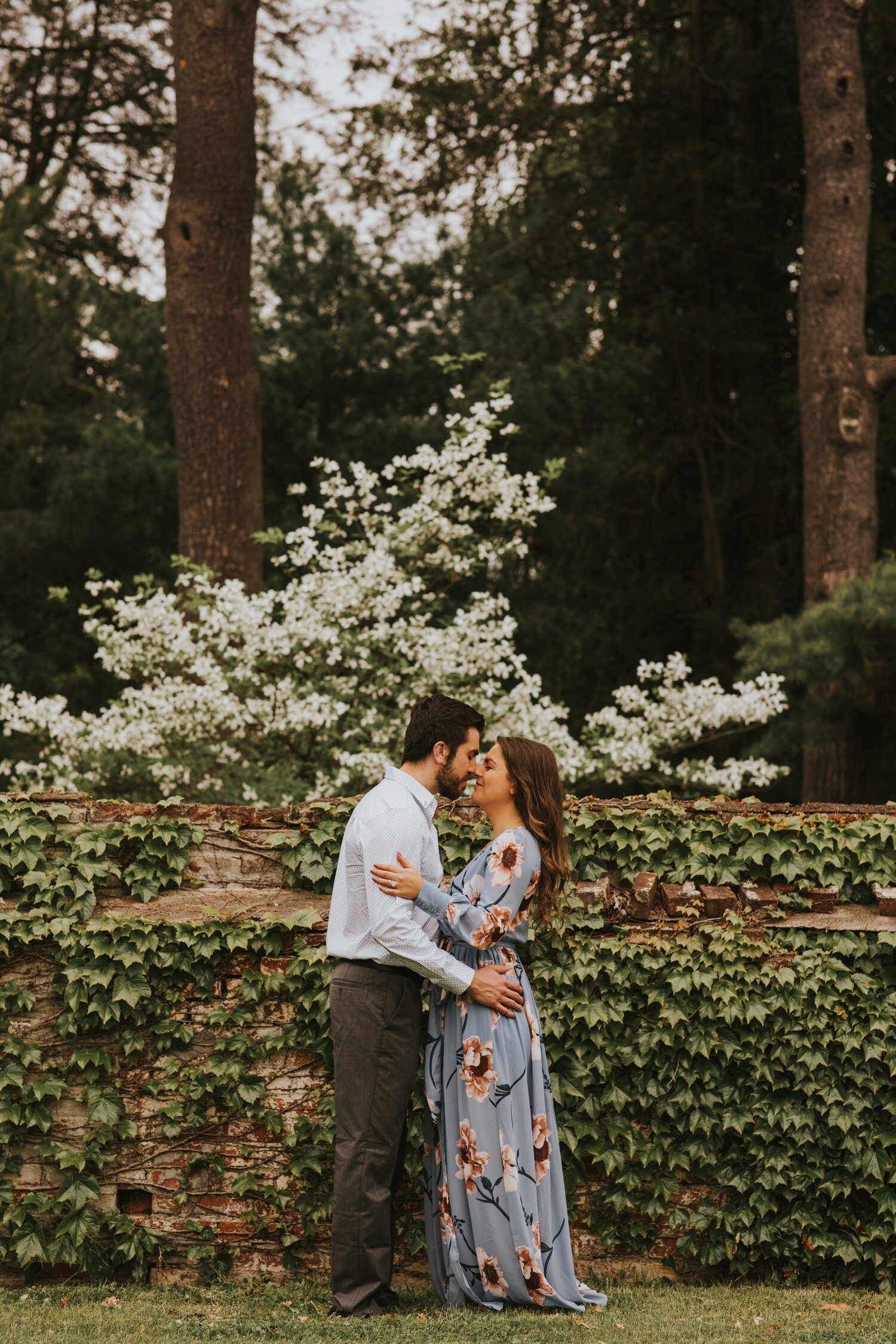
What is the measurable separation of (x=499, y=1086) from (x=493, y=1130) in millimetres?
138

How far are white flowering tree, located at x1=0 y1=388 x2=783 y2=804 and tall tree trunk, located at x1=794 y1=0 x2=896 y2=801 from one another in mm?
2511

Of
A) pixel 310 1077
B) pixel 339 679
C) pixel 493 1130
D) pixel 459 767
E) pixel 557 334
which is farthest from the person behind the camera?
pixel 557 334

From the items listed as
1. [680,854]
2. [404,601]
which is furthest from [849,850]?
[404,601]

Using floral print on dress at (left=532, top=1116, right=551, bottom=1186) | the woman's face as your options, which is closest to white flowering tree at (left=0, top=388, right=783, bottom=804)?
the woman's face

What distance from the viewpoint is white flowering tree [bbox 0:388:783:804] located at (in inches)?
309

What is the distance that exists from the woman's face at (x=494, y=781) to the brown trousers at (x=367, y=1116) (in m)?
0.64

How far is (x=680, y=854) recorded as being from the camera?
16.4 feet

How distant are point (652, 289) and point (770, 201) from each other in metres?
1.92

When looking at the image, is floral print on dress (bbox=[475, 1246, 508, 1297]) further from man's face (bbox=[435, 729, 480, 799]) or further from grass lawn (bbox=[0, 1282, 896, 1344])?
man's face (bbox=[435, 729, 480, 799])

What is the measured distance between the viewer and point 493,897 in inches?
169

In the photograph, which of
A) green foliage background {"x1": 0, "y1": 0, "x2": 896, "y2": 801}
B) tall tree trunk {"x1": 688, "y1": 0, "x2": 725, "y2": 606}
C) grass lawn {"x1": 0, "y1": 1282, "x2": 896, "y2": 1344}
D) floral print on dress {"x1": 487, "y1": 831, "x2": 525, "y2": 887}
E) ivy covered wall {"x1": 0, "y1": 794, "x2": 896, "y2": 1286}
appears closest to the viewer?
grass lawn {"x1": 0, "y1": 1282, "x2": 896, "y2": 1344}

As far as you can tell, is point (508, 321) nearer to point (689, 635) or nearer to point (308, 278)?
point (308, 278)

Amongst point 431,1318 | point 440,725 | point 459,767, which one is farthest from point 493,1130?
point 440,725

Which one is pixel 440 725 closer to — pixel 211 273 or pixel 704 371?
pixel 211 273
